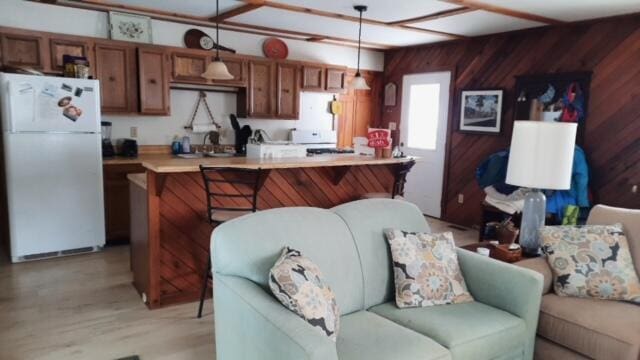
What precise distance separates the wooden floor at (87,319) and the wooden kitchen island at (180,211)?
0.18 metres

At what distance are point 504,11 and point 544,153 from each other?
7.18 feet

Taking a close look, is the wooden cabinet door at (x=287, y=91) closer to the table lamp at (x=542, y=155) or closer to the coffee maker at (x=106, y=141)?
the coffee maker at (x=106, y=141)

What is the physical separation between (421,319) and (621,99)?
11.6ft

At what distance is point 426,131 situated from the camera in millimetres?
6379

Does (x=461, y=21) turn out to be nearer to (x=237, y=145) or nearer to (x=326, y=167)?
(x=326, y=167)

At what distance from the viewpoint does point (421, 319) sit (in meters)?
2.12

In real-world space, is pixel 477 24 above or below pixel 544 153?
above

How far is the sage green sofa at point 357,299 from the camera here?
180 centimetres

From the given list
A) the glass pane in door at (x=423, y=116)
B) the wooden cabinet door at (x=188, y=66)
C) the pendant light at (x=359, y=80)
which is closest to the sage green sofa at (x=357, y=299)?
the pendant light at (x=359, y=80)

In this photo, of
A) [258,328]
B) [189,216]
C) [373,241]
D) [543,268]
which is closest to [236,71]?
[189,216]

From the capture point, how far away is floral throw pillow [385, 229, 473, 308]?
2.26 meters

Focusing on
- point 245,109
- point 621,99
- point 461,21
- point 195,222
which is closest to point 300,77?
point 245,109

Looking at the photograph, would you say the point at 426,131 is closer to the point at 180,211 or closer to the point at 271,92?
the point at 271,92

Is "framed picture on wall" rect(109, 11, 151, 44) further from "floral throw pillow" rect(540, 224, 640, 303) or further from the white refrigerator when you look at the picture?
"floral throw pillow" rect(540, 224, 640, 303)
